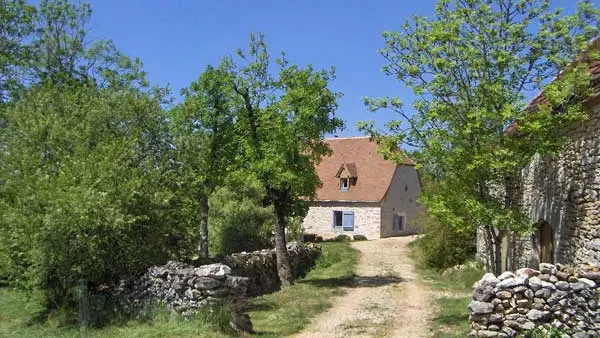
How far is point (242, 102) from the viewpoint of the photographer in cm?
1822

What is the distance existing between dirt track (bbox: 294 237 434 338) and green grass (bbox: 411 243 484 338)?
297 millimetres

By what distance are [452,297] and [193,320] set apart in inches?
301

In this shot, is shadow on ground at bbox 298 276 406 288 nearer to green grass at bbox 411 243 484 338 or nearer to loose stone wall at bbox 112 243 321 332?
green grass at bbox 411 243 484 338

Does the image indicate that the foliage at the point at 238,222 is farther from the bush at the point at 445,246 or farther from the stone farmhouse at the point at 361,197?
the stone farmhouse at the point at 361,197

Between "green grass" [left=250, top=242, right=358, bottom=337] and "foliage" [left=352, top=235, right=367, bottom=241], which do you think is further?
"foliage" [left=352, top=235, right=367, bottom=241]

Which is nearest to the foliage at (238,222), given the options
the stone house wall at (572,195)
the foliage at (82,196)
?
the foliage at (82,196)

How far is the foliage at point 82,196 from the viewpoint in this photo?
1248cm

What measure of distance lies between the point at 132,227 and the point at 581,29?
34.3 ft

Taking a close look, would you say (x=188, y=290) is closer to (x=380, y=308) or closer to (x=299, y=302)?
(x=299, y=302)

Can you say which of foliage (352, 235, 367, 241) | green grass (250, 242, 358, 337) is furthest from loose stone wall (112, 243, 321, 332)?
foliage (352, 235, 367, 241)

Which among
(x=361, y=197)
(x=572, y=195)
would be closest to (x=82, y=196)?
(x=572, y=195)

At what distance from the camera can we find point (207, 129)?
60.1 feet

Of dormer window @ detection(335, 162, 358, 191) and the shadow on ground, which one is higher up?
dormer window @ detection(335, 162, 358, 191)

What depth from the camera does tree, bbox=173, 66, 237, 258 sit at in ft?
56.6
